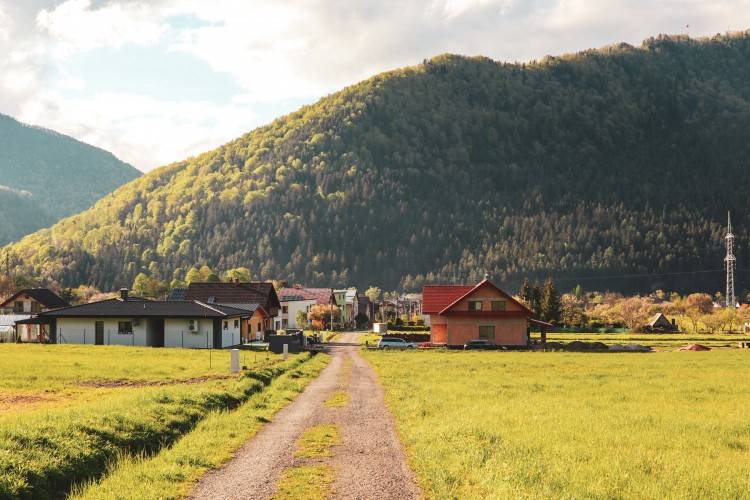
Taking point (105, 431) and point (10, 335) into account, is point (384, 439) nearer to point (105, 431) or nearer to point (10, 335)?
point (105, 431)

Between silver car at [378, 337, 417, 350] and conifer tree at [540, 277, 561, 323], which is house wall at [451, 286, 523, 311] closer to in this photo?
silver car at [378, 337, 417, 350]

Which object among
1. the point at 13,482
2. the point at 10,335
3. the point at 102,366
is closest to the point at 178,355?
the point at 102,366

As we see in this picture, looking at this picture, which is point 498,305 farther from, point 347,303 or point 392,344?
point 347,303

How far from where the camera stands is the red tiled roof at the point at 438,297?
271 feet

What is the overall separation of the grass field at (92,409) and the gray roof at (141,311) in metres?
20.6

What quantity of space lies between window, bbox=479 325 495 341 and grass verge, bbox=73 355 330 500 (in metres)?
53.0

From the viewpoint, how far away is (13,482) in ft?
42.8

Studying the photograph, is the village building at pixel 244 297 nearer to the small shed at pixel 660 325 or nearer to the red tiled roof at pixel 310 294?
the red tiled roof at pixel 310 294

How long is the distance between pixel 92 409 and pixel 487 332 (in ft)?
196

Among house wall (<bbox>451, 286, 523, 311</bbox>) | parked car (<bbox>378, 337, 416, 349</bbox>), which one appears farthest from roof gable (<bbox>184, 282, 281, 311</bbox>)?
house wall (<bbox>451, 286, 523, 311</bbox>)

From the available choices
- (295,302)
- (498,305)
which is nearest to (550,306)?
(295,302)

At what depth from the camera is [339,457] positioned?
17.0 m

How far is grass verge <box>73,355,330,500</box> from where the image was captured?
45.1ft

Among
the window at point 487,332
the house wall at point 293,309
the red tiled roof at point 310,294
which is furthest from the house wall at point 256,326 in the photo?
the red tiled roof at point 310,294
